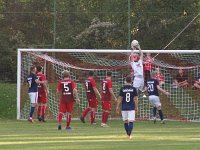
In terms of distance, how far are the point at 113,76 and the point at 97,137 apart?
11.0 m

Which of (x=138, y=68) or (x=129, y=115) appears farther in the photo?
(x=138, y=68)

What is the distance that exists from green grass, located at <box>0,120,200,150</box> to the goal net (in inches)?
117

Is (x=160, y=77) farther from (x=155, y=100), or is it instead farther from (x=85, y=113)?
(x=85, y=113)

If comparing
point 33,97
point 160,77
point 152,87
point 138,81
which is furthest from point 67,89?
point 160,77

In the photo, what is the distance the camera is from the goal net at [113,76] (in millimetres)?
31812

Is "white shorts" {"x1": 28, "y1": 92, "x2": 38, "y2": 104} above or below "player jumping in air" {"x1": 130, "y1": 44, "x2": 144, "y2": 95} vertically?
below

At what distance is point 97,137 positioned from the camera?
22234 millimetres

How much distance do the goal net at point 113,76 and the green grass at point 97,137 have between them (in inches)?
117

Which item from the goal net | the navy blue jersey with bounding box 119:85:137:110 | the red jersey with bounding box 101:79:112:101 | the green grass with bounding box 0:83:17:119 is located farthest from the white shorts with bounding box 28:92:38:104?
the navy blue jersey with bounding box 119:85:137:110

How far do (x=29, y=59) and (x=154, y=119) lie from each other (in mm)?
6341

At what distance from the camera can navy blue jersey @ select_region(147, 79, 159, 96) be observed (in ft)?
96.0

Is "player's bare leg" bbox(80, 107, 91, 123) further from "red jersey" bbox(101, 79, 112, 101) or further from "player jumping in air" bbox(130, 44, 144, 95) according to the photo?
"player jumping in air" bbox(130, 44, 144, 95)

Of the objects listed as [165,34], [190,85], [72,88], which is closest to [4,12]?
[165,34]

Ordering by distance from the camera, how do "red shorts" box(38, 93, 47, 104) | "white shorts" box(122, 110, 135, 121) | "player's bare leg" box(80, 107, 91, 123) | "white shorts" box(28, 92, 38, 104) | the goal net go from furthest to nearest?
the goal net, "red shorts" box(38, 93, 47, 104), "white shorts" box(28, 92, 38, 104), "player's bare leg" box(80, 107, 91, 123), "white shorts" box(122, 110, 135, 121)
